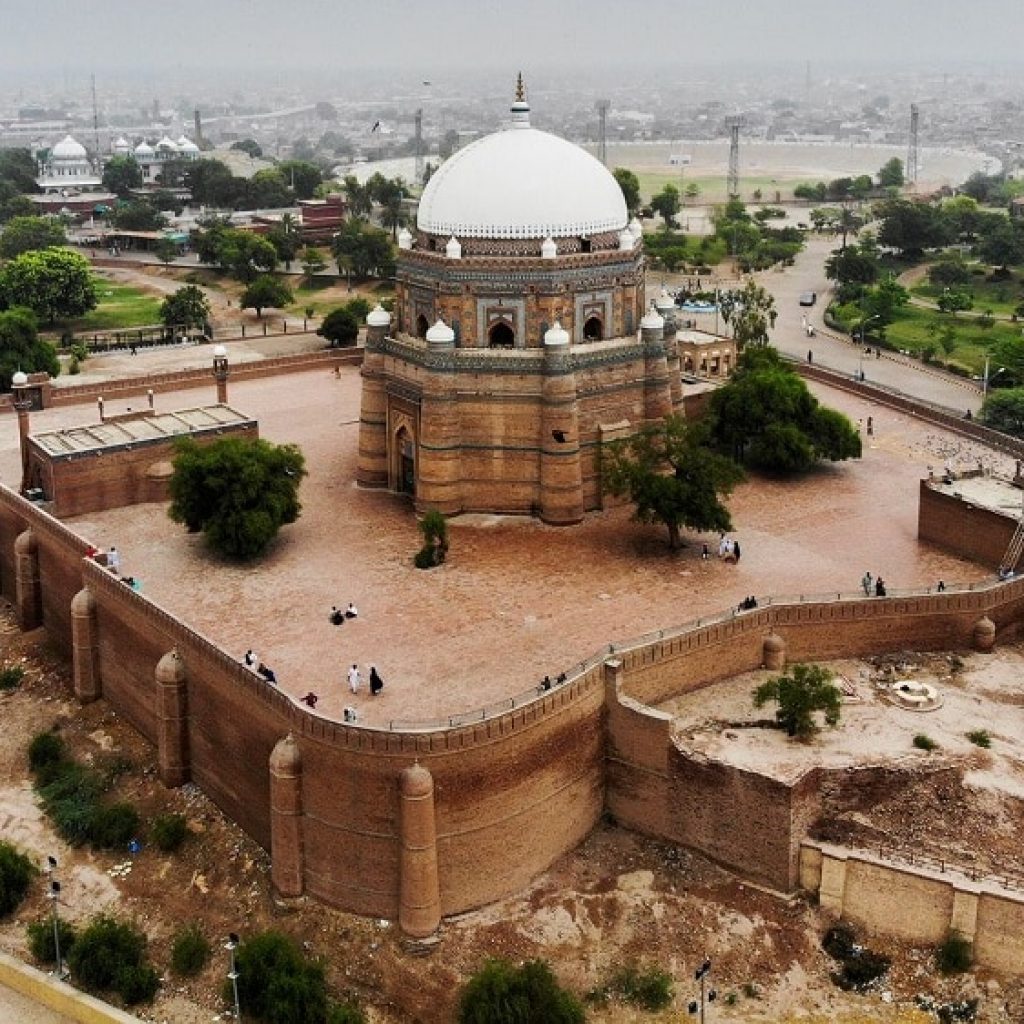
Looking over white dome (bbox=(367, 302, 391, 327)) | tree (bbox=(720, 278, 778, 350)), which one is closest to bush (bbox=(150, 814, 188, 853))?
white dome (bbox=(367, 302, 391, 327))

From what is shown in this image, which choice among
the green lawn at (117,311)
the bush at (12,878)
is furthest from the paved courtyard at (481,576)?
the green lawn at (117,311)

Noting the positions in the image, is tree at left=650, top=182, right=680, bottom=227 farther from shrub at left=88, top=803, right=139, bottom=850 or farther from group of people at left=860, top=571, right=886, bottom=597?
shrub at left=88, top=803, right=139, bottom=850

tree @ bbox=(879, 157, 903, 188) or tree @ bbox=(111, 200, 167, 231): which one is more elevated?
tree @ bbox=(879, 157, 903, 188)

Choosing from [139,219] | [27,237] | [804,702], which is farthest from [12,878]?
[139,219]

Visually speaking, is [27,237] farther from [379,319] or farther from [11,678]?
[11,678]

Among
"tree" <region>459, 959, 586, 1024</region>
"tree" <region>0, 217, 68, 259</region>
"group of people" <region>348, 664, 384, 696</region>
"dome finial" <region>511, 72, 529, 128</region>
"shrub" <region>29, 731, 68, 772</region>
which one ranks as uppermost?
Result: "dome finial" <region>511, 72, 529, 128</region>

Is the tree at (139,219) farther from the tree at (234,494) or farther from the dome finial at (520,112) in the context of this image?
the tree at (234,494)
